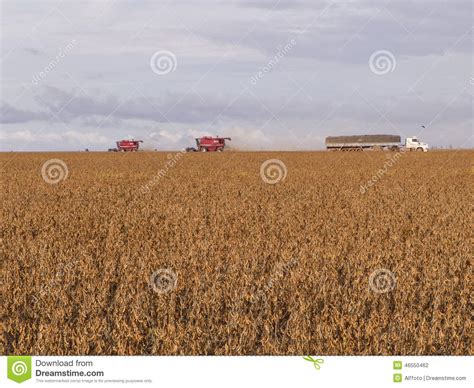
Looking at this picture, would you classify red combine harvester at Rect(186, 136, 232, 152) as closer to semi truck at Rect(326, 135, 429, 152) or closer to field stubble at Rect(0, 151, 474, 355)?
semi truck at Rect(326, 135, 429, 152)

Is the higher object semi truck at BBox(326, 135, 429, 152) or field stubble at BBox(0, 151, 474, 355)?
semi truck at BBox(326, 135, 429, 152)

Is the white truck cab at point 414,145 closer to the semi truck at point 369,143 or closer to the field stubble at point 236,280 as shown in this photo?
the semi truck at point 369,143

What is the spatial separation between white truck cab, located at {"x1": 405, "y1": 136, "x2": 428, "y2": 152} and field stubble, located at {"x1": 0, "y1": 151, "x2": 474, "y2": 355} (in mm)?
59563

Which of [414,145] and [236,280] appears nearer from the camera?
[236,280]

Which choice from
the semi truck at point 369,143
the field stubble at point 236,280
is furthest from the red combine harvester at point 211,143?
the field stubble at point 236,280

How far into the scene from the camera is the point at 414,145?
233 ft

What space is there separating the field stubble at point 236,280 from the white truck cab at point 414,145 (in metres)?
59.6

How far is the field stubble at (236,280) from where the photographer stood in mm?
4836

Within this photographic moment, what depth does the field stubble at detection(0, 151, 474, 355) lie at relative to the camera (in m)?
4.84

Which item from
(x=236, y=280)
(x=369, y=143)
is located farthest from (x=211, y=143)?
(x=236, y=280)

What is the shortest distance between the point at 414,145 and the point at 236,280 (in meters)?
67.7

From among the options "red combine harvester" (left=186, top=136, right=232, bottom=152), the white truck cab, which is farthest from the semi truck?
"red combine harvester" (left=186, top=136, right=232, bottom=152)

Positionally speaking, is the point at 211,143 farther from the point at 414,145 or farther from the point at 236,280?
the point at 236,280
